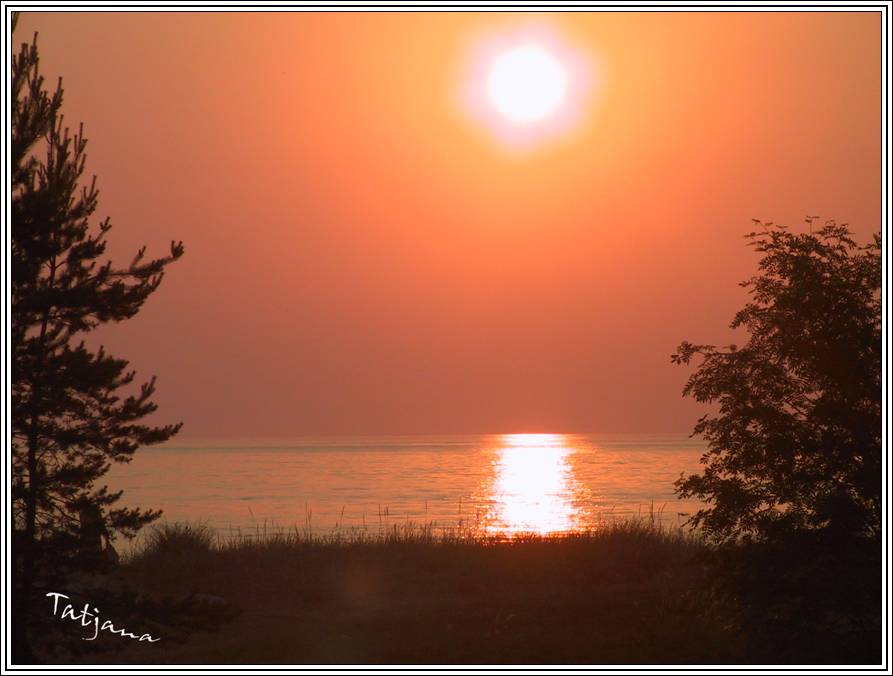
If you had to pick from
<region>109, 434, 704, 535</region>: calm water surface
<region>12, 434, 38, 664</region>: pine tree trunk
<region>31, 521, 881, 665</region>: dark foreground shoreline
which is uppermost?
<region>12, 434, 38, 664</region>: pine tree trunk

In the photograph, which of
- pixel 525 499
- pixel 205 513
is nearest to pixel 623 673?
pixel 205 513

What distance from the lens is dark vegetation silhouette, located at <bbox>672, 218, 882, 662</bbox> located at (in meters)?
16.5

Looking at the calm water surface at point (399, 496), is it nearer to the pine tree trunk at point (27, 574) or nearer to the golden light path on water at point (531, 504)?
the golden light path on water at point (531, 504)

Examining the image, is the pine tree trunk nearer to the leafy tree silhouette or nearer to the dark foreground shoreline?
the dark foreground shoreline

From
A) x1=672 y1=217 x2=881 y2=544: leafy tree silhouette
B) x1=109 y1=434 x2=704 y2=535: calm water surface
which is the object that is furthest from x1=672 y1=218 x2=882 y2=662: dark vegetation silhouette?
x1=109 y1=434 x2=704 y2=535: calm water surface

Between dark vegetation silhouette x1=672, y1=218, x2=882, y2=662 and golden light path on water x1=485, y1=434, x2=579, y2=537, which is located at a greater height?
dark vegetation silhouette x1=672, y1=218, x2=882, y2=662

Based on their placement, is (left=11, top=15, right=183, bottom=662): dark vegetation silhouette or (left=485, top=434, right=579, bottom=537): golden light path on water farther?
(left=485, top=434, right=579, bottom=537): golden light path on water

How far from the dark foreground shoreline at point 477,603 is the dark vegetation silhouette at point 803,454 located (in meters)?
0.05

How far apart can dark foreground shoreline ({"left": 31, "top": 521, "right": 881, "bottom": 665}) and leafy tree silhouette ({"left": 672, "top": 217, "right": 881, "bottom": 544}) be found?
0.72 metres

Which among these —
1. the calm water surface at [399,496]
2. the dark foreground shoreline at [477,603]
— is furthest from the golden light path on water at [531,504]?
the dark foreground shoreline at [477,603]

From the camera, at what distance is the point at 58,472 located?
16797mm

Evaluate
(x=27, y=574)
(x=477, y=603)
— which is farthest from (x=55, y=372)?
(x=477, y=603)

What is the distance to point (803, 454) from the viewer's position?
17266 millimetres
